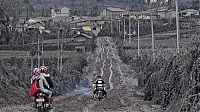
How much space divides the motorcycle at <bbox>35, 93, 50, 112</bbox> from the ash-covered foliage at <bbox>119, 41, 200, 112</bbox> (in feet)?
11.3

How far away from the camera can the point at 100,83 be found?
20.2 meters

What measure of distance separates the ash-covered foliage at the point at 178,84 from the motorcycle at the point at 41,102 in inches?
135

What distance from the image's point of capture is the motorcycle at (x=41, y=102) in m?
12.5

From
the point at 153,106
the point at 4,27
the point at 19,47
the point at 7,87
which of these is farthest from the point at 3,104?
the point at 4,27

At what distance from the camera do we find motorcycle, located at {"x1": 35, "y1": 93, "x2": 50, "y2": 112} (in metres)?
12.5

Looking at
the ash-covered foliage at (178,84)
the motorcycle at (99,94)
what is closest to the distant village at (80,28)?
the motorcycle at (99,94)

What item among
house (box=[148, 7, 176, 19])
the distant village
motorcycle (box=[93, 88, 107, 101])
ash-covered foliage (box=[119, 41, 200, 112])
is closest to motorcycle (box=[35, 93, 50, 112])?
ash-covered foliage (box=[119, 41, 200, 112])

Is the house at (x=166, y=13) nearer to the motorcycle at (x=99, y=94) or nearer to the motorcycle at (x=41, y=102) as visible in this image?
the motorcycle at (x=99, y=94)

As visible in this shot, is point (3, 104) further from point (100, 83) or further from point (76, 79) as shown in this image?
point (76, 79)

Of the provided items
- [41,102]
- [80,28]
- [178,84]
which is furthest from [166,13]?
[41,102]

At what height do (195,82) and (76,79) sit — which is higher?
(195,82)

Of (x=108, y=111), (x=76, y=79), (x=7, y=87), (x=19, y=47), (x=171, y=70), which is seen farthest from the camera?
(x=19, y=47)

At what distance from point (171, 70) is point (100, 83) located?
15.8ft

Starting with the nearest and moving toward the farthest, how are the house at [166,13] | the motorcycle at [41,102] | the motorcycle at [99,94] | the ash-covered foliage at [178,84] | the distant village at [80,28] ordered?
the ash-covered foliage at [178,84]
the motorcycle at [41,102]
the motorcycle at [99,94]
the distant village at [80,28]
the house at [166,13]
